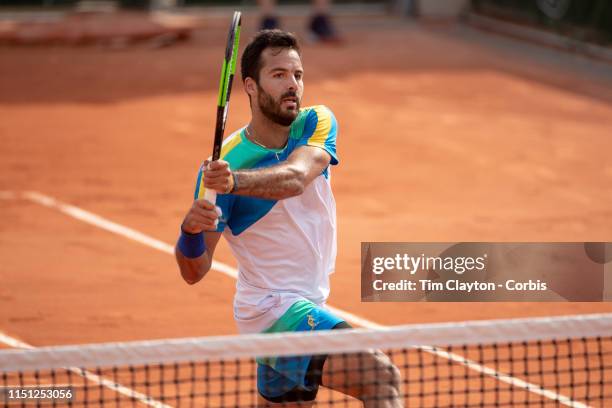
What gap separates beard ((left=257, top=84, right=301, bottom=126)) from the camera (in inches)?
206

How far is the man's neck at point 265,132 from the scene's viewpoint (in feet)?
17.7

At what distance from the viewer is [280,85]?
523cm

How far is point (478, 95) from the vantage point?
16062 millimetres

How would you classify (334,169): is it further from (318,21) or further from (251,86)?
(251,86)

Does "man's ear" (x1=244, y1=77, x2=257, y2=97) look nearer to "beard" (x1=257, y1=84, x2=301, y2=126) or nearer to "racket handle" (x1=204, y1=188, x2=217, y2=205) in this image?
"beard" (x1=257, y1=84, x2=301, y2=126)

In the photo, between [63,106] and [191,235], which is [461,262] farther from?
[63,106]

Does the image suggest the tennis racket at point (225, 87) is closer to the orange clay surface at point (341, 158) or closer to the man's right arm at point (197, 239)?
the man's right arm at point (197, 239)

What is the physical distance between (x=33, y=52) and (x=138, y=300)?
10167mm

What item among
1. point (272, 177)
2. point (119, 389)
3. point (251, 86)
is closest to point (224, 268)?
point (119, 389)

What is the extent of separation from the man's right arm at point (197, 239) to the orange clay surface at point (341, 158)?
2739 mm

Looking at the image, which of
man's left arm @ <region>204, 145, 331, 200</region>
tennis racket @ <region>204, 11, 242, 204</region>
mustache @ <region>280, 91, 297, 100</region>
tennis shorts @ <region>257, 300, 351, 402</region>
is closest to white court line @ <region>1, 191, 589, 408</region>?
tennis shorts @ <region>257, 300, 351, 402</region>

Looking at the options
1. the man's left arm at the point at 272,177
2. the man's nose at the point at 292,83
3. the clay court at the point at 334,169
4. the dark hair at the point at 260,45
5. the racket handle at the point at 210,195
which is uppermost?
the dark hair at the point at 260,45

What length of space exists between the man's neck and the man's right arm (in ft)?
1.73

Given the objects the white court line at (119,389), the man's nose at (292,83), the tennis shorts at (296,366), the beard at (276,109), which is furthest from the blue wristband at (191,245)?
the white court line at (119,389)
